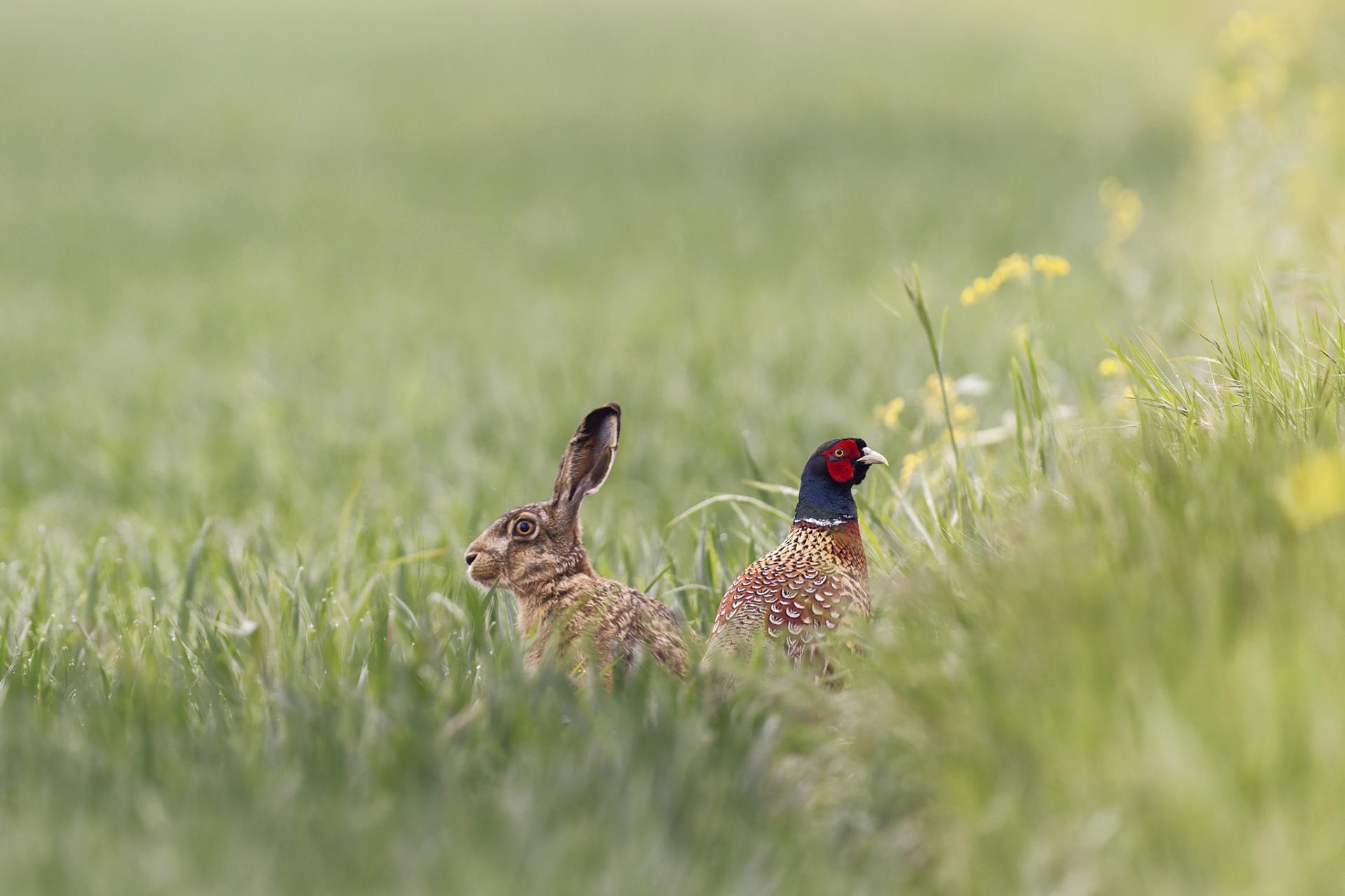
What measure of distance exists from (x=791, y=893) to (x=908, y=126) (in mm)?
15923

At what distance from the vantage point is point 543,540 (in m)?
2.79

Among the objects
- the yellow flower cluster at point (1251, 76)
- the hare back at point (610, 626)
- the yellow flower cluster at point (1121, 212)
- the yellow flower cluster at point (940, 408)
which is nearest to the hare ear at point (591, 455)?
the hare back at point (610, 626)

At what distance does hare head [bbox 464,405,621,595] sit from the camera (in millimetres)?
2732

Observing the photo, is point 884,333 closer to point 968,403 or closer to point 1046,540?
point 968,403

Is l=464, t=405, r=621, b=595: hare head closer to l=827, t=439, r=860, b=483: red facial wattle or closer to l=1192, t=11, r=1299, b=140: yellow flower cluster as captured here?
l=827, t=439, r=860, b=483: red facial wattle

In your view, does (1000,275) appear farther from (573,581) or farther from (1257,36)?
(1257,36)

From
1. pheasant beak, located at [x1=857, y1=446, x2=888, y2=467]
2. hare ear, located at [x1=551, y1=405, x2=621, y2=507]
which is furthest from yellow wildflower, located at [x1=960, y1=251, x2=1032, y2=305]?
hare ear, located at [x1=551, y1=405, x2=621, y2=507]

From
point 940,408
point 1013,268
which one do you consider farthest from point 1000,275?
point 940,408

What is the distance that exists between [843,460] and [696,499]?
2258 millimetres

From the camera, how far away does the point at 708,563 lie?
340cm

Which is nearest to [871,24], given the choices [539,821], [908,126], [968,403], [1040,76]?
[1040,76]

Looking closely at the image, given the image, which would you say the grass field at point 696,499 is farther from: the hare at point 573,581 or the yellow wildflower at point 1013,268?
the hare at point 573,581

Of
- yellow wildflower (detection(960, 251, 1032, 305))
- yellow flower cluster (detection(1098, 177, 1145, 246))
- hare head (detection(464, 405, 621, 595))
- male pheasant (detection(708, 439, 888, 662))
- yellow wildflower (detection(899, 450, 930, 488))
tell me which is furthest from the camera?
yellow flower cluster (detection(1098, 177, 1145, 246))

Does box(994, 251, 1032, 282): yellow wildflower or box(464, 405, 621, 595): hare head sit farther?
box(994, 251, 1032, 282): yellow wildflower
